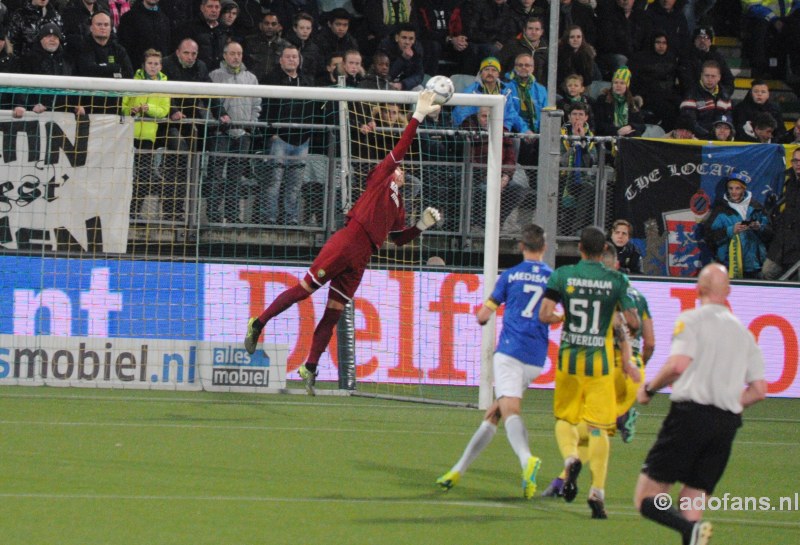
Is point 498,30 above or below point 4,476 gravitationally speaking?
above

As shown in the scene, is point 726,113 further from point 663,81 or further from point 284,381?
point 284,381

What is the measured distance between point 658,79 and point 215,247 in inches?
313

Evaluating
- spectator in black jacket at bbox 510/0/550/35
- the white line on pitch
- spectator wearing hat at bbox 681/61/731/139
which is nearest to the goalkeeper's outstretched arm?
the white line on pitch

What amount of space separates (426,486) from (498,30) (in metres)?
11.0

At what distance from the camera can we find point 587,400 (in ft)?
28.5

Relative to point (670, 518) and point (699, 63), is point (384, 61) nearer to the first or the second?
point (699, 63)

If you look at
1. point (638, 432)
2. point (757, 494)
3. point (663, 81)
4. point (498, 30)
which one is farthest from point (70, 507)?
Result: point (663, 81)

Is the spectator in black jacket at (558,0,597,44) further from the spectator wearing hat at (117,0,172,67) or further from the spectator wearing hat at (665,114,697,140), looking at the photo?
the spectator wearing hat at (117,0,172,67)

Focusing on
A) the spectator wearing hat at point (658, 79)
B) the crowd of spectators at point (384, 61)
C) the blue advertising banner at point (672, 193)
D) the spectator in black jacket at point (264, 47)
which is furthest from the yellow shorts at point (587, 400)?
the spectator wearing hat at point (658, 79)

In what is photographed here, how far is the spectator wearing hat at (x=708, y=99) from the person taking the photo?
18.1 metres

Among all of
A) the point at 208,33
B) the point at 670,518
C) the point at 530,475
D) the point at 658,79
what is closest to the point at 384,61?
the point at 208,33

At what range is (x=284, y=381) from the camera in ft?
44.5

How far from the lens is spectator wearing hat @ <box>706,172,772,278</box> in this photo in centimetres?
1585

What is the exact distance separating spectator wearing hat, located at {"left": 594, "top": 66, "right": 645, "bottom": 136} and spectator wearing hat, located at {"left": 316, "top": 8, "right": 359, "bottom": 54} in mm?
3515
